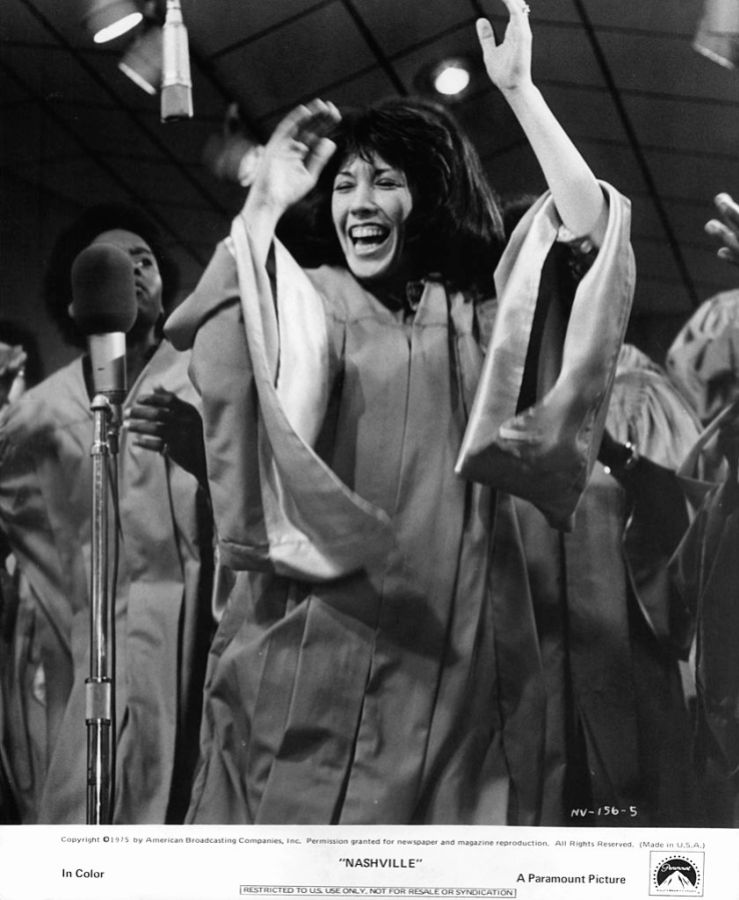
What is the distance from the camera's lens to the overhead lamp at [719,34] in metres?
2.73

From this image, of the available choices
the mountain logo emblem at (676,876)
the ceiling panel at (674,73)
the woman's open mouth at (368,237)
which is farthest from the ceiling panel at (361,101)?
the mountain logo emblem at (676,876)

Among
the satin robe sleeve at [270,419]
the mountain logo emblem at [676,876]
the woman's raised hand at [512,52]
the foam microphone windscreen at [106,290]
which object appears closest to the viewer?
the mountain logo emblem at [676,876]

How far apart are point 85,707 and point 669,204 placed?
145 centimetres

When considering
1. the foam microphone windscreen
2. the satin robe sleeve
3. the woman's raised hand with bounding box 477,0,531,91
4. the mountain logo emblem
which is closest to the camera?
the mountain logo emblem

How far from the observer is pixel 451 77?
108 inches

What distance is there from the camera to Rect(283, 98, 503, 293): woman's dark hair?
8.84ft

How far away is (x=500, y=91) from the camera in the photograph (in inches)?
107

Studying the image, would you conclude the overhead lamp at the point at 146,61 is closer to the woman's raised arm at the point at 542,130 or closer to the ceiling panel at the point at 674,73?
the woman's raised arm at the point at 542,130

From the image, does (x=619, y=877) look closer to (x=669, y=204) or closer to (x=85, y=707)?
(x=85, y=707)

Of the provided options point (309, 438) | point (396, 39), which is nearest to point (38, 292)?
point (309, 438)

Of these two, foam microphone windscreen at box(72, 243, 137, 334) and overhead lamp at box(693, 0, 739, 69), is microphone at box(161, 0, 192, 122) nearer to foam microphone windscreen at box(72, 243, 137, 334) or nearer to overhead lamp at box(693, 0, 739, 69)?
foam microphone windscreen at box(72, 243, 137, 334)

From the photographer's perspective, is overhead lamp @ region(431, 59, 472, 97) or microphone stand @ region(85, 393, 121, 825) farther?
overhead lamp @ region(431, 59, 472, 97)

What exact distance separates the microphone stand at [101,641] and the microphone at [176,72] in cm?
58

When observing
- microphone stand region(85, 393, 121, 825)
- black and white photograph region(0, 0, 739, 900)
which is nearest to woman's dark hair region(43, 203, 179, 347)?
black and white photograph region(0, 0, 739, 900)
